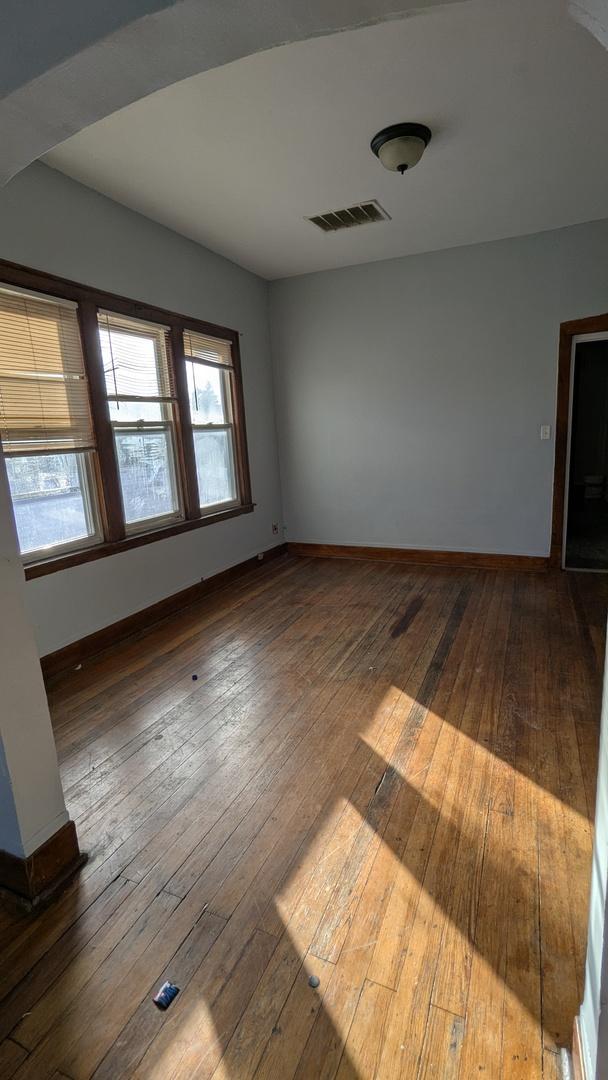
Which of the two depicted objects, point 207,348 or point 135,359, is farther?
point 207,348

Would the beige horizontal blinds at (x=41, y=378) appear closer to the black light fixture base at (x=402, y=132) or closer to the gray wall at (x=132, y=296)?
the gray wall at (x=132, y=296)

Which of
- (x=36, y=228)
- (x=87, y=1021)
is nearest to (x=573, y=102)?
(x=36, y=228)

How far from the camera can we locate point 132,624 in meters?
3.64

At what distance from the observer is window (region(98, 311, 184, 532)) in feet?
11.3

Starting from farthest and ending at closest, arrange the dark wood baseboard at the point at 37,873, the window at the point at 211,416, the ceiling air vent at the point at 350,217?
the window at the point at 211,416
the ceiling air vent at the point at 350,217
the dark wood baseboard at the point at 37,873

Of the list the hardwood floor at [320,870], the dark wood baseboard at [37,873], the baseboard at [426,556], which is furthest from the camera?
the baseboard at [426,556]

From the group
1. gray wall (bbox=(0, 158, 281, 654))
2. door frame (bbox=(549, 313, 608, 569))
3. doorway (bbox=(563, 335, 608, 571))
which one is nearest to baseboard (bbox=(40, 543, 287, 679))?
gray wall (bbox=(0, 158, 281, 654))

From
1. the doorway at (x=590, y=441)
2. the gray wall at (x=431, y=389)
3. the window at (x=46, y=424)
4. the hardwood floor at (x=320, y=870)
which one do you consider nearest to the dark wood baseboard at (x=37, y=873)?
the hardwood floor at (x=320, y=870)

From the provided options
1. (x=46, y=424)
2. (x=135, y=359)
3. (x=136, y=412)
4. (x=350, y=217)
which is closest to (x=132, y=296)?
(x=135, y=359)

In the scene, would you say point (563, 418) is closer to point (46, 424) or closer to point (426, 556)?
point (426, 556)

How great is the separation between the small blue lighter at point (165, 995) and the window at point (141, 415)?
2.80m

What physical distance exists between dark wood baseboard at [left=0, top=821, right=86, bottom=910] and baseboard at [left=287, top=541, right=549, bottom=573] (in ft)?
13.5

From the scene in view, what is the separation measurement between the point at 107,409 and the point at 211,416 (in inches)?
51.3

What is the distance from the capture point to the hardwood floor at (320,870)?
3.89 feet
